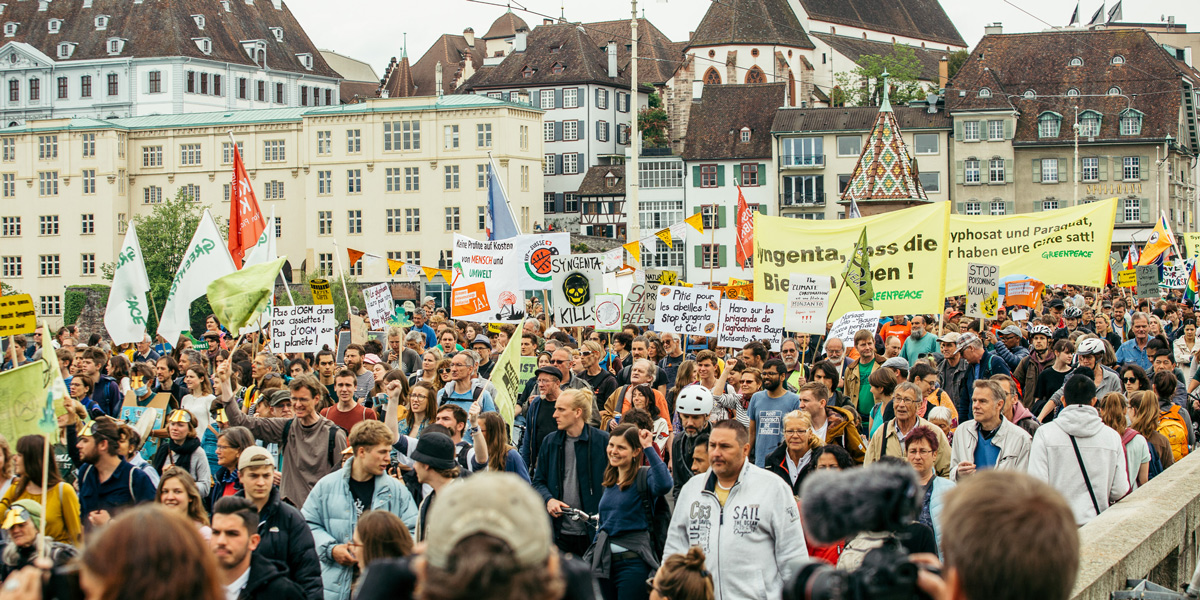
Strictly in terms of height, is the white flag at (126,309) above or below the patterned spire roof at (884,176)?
below

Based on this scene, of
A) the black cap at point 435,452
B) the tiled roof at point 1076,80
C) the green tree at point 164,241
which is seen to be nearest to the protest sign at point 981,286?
the black cap at point 435,452

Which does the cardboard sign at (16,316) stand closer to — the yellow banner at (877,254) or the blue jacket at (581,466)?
the blue jacket at (581,466)

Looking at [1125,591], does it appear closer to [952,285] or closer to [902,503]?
[902,503]

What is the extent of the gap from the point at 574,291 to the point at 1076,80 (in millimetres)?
69216

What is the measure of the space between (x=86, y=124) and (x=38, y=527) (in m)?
90.4

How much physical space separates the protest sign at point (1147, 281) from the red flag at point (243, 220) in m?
15.2

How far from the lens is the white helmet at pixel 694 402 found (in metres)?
8.70

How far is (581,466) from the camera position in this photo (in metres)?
8.73

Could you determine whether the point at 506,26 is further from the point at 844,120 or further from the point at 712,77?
the point at 844,120

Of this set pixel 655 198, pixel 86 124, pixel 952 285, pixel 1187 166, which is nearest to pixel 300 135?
pixel 86 124

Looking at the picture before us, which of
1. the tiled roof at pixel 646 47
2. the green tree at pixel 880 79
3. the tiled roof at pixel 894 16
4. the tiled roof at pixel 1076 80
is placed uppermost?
the tiled roof at pixel 894 16

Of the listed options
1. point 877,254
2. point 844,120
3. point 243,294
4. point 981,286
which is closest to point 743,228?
point 981,286

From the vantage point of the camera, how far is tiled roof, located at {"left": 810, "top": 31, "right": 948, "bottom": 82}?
111 metres

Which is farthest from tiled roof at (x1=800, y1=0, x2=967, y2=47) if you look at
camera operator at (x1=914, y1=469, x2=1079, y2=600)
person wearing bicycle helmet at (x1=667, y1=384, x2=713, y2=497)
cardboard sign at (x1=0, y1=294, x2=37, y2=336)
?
camera operator at (x1=914, y1=469, x2=1079, y2=600)
